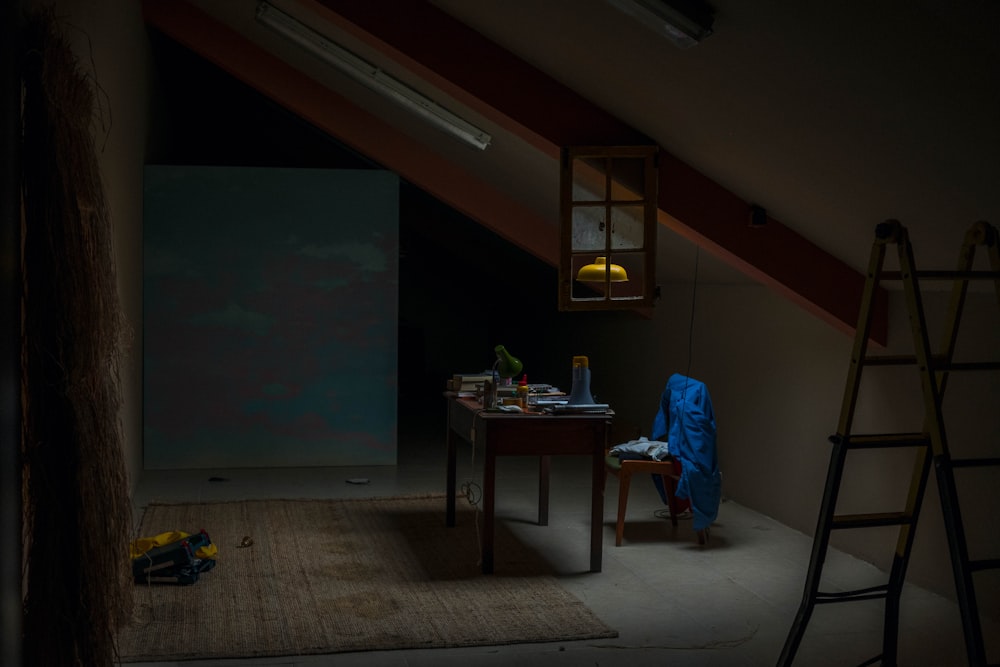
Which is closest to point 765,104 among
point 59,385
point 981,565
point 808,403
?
point 981,565

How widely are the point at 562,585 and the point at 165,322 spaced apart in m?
4.28

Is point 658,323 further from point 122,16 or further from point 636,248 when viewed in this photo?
point 122,16

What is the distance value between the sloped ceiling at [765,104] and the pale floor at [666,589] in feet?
4.56

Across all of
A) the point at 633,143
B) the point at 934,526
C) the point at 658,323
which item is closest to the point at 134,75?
the point at 633,143

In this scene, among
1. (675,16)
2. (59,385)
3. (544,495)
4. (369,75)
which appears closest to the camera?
(59,385)

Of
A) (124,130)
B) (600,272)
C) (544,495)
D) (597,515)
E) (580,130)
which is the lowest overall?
(544,495)

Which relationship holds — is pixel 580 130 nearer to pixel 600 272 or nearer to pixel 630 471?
pixel 600 272

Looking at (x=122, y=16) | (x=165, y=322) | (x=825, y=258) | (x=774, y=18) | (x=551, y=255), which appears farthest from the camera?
(x=551, y=255)

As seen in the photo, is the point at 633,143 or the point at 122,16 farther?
the point at 122,16

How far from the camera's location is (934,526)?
4844 mm

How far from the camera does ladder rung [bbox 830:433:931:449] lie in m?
3.34

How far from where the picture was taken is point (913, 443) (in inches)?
135

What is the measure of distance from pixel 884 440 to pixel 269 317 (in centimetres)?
562

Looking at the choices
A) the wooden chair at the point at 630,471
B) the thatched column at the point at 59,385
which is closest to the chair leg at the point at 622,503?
the wooden chair at the point at 630,471
